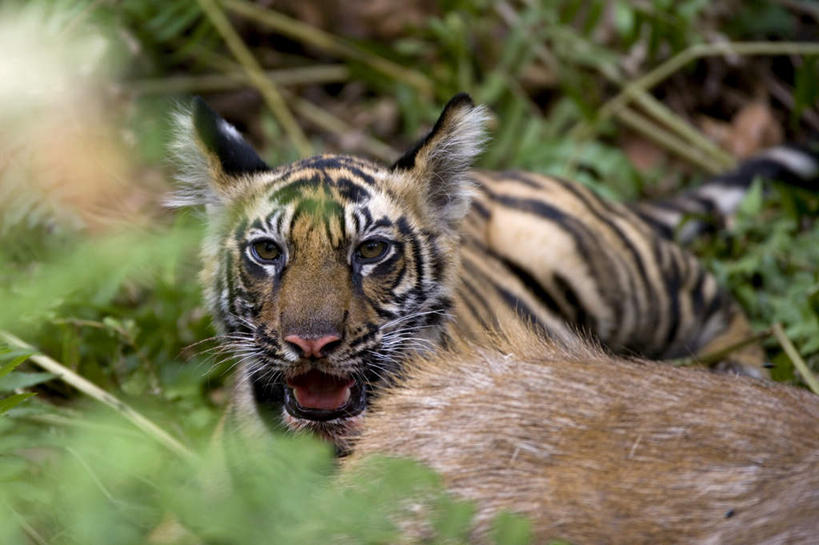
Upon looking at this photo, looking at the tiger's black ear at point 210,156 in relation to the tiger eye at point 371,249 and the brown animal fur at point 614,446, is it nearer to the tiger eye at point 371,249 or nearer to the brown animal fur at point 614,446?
the tiger eye at point 371,249

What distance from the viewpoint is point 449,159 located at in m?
3.69

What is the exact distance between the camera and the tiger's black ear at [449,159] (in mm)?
3559

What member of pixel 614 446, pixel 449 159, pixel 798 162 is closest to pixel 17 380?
pixel 449 159

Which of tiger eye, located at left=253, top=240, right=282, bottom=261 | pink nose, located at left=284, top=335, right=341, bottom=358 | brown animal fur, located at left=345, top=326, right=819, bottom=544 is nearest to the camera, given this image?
brown animal fur, located at left=345, top=326, right=819, bottom=544

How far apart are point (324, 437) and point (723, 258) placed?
10.8 ft

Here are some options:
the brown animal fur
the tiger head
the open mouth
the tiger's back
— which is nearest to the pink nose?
the tiger head

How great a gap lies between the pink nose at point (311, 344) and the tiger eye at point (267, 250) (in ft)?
1.21

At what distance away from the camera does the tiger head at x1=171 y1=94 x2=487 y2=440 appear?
313 centimetres

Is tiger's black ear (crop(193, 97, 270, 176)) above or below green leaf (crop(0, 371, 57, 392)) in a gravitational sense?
above

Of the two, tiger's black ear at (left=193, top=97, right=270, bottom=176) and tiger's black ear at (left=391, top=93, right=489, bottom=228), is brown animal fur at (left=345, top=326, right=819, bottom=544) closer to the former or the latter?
tiger's black ear at (left=391, top=93, right=489, bottom=228)

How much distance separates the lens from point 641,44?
7.25m

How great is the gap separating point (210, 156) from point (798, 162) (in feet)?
12.1

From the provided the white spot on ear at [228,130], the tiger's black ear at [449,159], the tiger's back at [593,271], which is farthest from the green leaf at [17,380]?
the tiger's back at [593,271]

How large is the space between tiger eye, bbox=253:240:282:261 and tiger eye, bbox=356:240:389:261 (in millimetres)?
272
